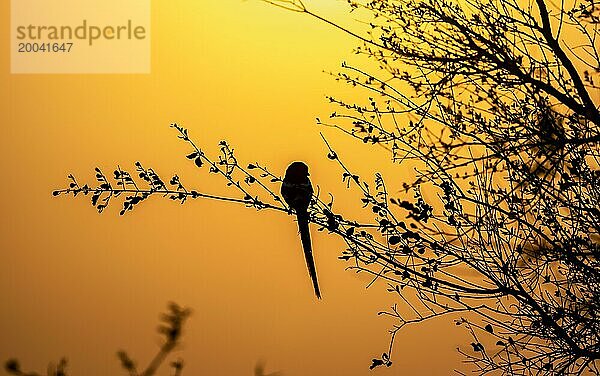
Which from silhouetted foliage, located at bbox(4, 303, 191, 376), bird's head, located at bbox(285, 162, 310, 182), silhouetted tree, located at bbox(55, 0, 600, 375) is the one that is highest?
bird's head, located at bbox(285, 162, 310, 182)

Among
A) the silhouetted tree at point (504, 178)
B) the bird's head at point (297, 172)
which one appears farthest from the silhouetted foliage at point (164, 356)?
the bird's head at point (297, 172)

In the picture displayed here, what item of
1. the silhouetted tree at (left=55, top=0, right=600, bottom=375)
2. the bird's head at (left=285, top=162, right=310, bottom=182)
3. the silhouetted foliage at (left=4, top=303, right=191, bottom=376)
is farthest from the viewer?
the bird's head at (left=285, top=162, right=310, bottom=182)

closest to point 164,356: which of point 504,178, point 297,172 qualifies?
point 504,178

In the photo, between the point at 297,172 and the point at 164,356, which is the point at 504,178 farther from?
the point at 297,172

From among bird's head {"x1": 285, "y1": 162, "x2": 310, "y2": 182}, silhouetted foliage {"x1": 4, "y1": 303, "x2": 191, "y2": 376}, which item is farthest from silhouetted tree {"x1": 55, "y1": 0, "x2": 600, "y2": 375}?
bird's head {"x1": 285, "y1": 162, "x2": 310, "y2": 182}

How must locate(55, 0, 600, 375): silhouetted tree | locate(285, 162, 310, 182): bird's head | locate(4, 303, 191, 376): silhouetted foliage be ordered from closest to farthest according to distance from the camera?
1. locate(4, 303, 191, 376): silhouetted foliage
2. locate(55, 0, 600, 375): silhouetted tree
3. locate(285, 162, 310, 182): bird's head

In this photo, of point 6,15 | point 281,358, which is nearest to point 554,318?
point 281,358

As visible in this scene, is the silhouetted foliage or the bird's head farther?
the bird's head

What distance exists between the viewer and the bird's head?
105 inches

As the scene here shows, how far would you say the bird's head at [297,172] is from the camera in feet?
8.74

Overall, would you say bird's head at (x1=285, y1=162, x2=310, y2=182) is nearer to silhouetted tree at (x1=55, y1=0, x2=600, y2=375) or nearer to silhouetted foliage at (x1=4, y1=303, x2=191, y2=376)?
silhouetted tree at (x1=55, y1=0, x2=600, y2=375)

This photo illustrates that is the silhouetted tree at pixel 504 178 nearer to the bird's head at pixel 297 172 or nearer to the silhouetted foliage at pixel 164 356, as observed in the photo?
the silhouetted foliage at pixel 164 356

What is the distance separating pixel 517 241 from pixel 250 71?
1.48m

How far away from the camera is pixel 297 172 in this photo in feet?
8.86
